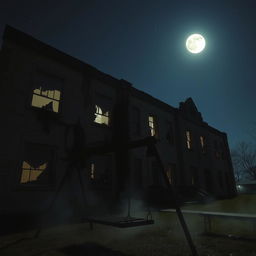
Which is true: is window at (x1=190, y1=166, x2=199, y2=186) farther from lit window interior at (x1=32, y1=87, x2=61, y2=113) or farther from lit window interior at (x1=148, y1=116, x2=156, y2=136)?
lit window interior at (x1=32, y1=87, x2=61, y2=113)

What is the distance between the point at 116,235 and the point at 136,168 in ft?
25.7

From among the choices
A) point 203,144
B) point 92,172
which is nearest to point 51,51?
point 92,172

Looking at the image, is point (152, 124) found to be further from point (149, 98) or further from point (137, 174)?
point (137, 174)

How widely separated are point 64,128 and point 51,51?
4.25 meters

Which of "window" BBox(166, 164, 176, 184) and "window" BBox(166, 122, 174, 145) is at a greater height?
"window" BBox(166, 122, 174, 145)

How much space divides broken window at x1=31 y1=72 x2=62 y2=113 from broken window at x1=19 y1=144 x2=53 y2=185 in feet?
6.83

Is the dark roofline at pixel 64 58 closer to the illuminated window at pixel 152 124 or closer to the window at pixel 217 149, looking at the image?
the illuminated window at pixel 152 124

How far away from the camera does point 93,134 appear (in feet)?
35.5

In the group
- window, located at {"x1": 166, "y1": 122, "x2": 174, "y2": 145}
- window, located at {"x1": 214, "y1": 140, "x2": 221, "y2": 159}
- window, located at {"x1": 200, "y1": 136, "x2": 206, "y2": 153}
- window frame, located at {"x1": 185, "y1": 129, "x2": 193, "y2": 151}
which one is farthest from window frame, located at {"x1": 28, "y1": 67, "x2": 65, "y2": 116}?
window, located at {"x1": 214, "y1": 140, "x2": 221, "y2": 159}

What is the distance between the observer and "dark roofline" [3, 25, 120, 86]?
8.85m

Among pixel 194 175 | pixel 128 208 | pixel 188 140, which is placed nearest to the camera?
pixel 128 208

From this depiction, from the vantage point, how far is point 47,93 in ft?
32.5

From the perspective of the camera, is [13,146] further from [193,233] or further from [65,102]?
[193,233]

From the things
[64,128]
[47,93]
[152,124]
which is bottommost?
[64,128]
